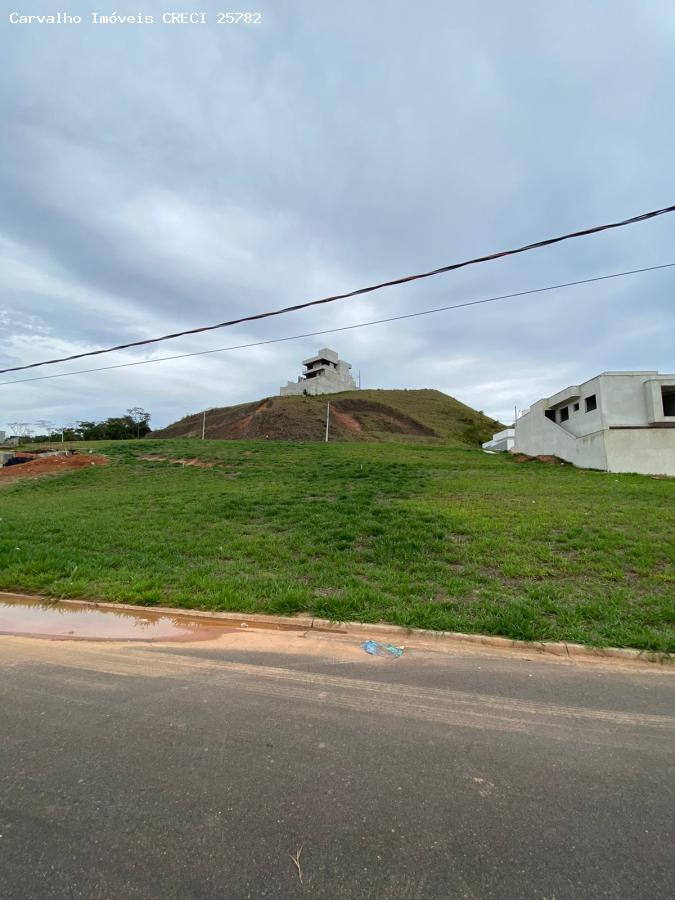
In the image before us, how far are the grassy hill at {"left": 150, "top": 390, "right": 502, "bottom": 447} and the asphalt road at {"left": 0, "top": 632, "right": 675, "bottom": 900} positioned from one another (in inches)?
1826

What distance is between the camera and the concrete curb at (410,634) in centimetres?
411

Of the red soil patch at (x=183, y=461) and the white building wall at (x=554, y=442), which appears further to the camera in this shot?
the red soil patch at (x=183, y=461)

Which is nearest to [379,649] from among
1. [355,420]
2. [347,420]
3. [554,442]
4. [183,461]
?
[183,461]

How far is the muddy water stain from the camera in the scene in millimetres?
4668

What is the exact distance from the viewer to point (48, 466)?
2025 centimetres

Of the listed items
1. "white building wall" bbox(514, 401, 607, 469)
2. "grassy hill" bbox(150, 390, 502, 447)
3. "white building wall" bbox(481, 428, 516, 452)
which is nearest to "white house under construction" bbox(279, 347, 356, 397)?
"grassy hill" bbox(150, 390, 502, 447)

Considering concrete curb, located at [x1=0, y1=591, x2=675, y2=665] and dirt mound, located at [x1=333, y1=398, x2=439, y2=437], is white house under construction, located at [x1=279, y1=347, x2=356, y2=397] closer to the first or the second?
dirt mound, located at [x1=333, y1=398, x2=439, y2=437]

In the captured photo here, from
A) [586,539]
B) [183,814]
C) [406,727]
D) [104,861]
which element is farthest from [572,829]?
→ [586,539]

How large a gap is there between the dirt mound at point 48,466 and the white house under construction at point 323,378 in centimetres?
5594

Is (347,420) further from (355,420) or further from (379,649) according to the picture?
(379,649)

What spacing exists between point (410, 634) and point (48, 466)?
21.9 m

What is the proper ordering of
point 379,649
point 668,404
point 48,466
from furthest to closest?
1. point 668,404
2. point 48,466
3. point 379,649

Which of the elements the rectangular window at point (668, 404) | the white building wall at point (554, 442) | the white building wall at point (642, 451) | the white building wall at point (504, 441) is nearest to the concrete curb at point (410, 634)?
the white building wall at point (642, 451)

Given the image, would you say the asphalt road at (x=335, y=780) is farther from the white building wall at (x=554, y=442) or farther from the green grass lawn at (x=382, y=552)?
the white building wall at (x=554, y=442)
